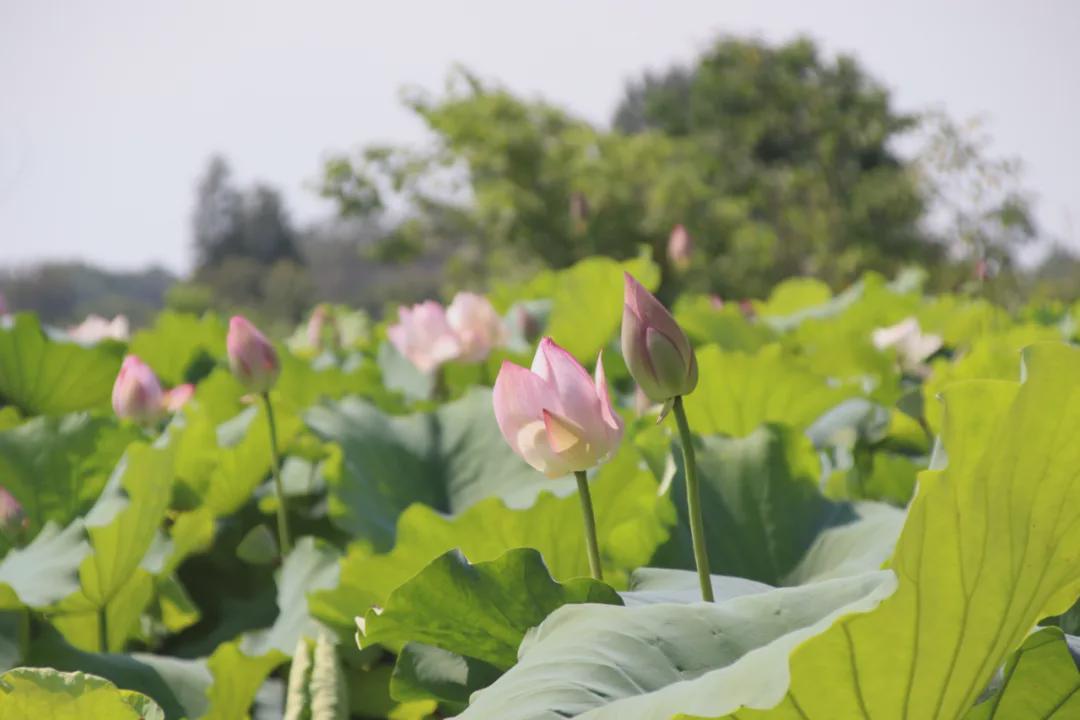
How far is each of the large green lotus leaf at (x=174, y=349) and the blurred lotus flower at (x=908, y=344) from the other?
115 centimetres

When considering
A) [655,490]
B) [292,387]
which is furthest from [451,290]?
[655,490]

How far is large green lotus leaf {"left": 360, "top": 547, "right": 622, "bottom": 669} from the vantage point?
2.04 feet

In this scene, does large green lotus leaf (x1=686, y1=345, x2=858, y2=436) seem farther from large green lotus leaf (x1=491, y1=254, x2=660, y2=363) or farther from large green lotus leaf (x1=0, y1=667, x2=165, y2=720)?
large green lotus leaf (x1=0, y1=667, x2=165, y2=720)

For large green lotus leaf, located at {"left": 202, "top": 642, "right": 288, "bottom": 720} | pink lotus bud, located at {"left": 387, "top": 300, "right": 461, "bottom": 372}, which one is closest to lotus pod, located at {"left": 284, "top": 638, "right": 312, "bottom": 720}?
large green lotus leaf, located at {"left": 202, "top": 642, "right": 288, "bottom": 720}

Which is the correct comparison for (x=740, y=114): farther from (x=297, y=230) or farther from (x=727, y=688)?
(x=297, y=230)

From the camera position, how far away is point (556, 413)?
0.71 metres

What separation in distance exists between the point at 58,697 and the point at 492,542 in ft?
1.04

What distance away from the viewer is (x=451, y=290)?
14664 mm

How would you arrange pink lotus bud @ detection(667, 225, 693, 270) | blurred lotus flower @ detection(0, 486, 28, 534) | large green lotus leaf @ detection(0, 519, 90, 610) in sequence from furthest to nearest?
1. pink lotus bud @ detection(667, 225, 693, 270)
2. blurred lotus flower @ detection(0, 486, 28, 534)
3. large green lotus leaf @ detection(0, 519, 90, 610)

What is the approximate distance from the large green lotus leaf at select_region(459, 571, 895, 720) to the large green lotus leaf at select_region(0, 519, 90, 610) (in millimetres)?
519

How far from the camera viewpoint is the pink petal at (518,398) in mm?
717

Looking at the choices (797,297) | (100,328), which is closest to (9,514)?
(100,328)

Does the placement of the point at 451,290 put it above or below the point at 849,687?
above

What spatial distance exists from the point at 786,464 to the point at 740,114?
23455 mm
